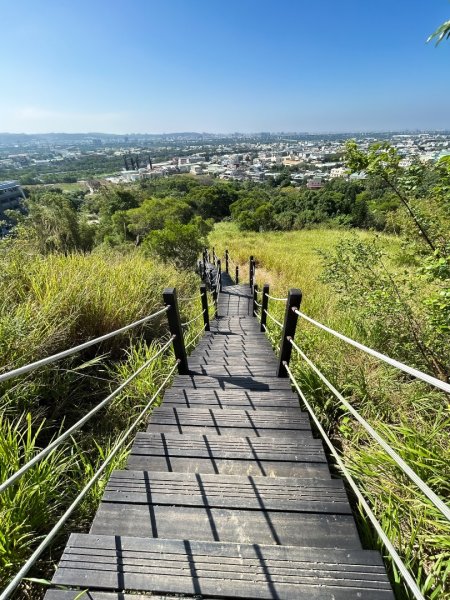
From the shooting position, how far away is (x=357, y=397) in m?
2.70

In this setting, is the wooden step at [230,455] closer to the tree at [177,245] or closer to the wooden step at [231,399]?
the wooden step at [231,399]

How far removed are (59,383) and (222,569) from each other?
2085mm

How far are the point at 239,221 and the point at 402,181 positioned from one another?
89.4 ft

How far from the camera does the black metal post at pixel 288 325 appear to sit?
235cm

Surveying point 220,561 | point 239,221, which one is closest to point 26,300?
point 220,561

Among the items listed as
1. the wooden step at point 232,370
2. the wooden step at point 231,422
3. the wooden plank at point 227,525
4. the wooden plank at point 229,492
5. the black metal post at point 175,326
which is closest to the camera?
the wooden plank at point 227,525

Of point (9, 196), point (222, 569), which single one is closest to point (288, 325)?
point (222, 569)

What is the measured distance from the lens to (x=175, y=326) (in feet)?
8.93

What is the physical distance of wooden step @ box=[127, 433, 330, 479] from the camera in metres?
1.69

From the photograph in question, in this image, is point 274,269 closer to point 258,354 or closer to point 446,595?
point 258,354

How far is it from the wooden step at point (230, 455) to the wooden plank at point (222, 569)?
0.51m

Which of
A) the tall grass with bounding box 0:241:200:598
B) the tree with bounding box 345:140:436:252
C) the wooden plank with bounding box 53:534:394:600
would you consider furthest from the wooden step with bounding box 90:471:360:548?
the tree with bounding box 345:140:436:252

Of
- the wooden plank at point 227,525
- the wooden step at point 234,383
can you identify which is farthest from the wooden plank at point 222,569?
the wooden step at point 234,383

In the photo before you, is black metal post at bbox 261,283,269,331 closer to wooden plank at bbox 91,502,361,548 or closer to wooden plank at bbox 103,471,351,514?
wooden plank at bbox 103,471,351,514
